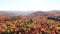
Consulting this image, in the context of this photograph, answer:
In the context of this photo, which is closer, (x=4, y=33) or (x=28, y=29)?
(x=4, y=33)

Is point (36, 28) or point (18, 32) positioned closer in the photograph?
point (18, 32)

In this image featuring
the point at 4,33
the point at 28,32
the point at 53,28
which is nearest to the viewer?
→ the point at 4,33

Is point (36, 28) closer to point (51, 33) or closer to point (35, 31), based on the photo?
point (35, 31)

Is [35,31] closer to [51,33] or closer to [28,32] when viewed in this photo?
[28,32]

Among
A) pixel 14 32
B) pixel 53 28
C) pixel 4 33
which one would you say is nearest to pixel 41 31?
pixel 53 28

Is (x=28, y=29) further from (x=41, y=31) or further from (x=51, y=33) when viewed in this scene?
(x=51, y=33)

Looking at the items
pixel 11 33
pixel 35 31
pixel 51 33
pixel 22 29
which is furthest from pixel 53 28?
pixel 11 33

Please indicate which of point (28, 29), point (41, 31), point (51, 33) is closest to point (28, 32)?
point (28, 29)

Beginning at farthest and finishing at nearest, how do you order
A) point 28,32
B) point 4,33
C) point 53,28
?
1. point 53,28
2. point 28,32
3. point 4,33
